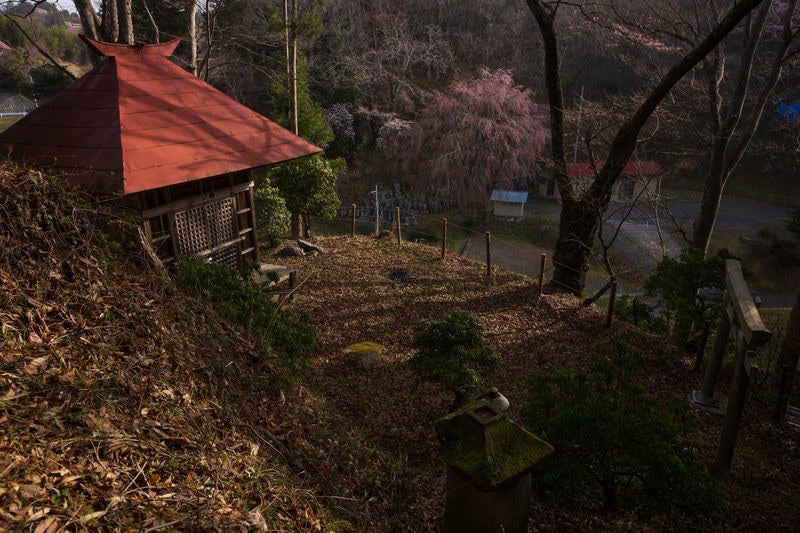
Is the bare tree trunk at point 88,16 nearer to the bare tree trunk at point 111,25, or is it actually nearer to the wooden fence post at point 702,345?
the bare tree trunk at point 111,25

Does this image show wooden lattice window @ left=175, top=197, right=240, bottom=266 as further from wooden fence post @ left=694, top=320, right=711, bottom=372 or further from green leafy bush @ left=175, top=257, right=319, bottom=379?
wooden fence post @ left=694, top=320, right=711, bottom=372

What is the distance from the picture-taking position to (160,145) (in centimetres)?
799

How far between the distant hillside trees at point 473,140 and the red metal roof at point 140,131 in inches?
795

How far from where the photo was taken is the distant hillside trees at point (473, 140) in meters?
29.2

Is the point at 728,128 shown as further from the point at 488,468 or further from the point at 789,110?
the point at 789,110

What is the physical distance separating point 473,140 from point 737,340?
2415cm

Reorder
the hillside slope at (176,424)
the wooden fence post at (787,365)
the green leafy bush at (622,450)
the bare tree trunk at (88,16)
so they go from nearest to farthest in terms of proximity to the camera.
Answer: the hillside slope at (176,424)
the green leafy bush at (622,450)
the wooden fence post at (787,365)
the bare tree trunk at (88,16)

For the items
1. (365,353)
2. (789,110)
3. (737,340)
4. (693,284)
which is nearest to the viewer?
(737,340)

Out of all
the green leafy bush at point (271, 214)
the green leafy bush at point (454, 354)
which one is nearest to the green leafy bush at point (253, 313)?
the green leafy bush at point (454, 354)

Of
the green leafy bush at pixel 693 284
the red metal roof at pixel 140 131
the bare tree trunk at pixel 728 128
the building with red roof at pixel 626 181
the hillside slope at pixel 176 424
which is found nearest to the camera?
the hillside slope at pixel 176 424

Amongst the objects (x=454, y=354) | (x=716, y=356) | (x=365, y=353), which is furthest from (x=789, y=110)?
(x=454, y=354)

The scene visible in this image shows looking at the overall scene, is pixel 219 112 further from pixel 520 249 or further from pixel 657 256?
pixel 657 256

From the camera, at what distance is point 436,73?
1453 inches

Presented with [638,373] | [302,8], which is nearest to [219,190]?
[638,373]
